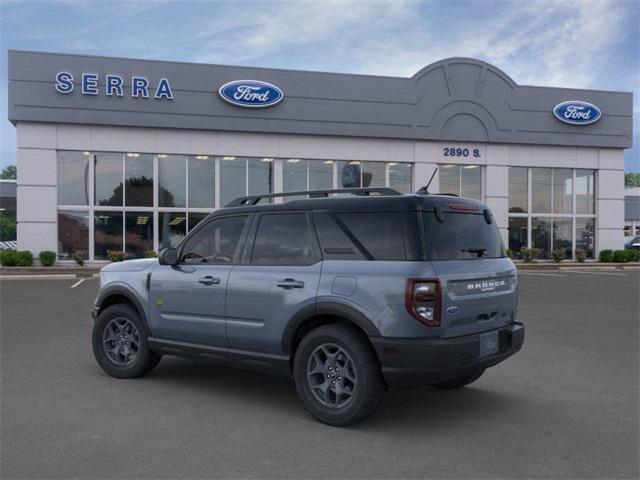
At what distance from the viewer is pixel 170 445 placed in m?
4.34

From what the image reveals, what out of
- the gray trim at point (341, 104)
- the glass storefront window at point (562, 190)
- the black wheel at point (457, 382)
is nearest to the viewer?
the black wheel at point (457, 382)

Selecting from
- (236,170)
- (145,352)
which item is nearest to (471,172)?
(236,170)

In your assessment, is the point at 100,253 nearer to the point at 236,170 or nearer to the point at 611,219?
the point at 236,170

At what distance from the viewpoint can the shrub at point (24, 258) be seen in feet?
73.9

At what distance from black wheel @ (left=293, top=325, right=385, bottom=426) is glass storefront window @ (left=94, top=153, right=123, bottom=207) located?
69.6 feet

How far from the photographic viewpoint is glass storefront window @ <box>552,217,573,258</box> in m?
29.7

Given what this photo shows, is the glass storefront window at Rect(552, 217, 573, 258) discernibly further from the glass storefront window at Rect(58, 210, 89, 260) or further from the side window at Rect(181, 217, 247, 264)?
the side window at Rect(181, 217, 247, 264)

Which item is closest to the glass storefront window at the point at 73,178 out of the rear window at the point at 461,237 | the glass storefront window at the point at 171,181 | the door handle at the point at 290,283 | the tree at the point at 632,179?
the glass storefront window at the point at 171,181

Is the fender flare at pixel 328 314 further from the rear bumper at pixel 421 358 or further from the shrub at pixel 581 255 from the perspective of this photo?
the shrub at pixel 581 255

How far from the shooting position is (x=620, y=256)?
29.3 metres

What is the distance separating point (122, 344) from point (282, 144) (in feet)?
67.0

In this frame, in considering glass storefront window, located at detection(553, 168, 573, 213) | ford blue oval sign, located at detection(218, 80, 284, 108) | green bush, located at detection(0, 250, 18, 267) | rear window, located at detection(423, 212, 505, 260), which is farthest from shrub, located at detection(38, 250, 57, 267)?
glass storefront window, located at detection(553, 168, 573, 213)

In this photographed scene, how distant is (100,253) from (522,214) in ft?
66.0

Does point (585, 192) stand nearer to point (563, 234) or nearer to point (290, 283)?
point (563, 234)
